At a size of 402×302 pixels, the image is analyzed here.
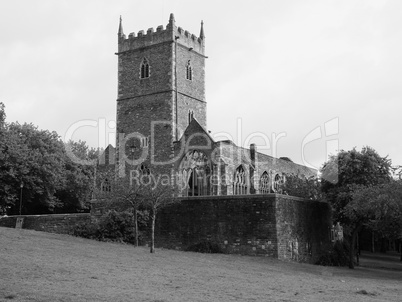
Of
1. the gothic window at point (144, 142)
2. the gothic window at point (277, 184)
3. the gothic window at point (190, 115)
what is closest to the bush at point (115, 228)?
the gothic window at point (144, 142)

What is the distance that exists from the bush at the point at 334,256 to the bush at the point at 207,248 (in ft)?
21.8

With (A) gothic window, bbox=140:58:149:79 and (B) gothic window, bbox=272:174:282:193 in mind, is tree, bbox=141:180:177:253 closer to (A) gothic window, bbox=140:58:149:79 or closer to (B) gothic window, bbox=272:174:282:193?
(A) gothic window, bbox=140:58:149:79

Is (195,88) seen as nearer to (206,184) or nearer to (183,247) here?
(206,184)

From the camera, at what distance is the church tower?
46.2 m

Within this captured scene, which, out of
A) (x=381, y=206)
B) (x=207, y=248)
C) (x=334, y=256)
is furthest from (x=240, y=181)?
(x=381, y=206)

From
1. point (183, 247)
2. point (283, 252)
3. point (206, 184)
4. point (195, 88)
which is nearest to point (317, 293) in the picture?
point (283, 252)

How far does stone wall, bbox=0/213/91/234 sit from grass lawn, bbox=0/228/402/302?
28.6 ft

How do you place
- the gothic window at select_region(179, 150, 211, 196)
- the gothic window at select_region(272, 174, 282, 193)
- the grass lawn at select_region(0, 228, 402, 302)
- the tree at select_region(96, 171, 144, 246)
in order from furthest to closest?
the gothic window at select_region(272, 174, 282, 193), the gothic window at select_region(179, 150, 211, 196), the tree at select_region(96, 171, 144, 246), the grass lawn at select_region(0, 228, 402, 302)

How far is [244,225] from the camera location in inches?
1214

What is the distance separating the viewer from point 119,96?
48.8 meters

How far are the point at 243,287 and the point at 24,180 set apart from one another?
3364cm

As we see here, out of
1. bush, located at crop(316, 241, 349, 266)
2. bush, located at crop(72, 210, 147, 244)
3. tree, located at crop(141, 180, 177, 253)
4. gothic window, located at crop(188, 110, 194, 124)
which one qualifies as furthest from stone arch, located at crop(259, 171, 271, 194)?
tree, located at crop(141, 180, 177, 253)

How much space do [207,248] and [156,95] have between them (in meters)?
18.9

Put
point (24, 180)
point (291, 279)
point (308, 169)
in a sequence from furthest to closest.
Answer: point (308, 169) < point (24, 180) < point (291, 279)
